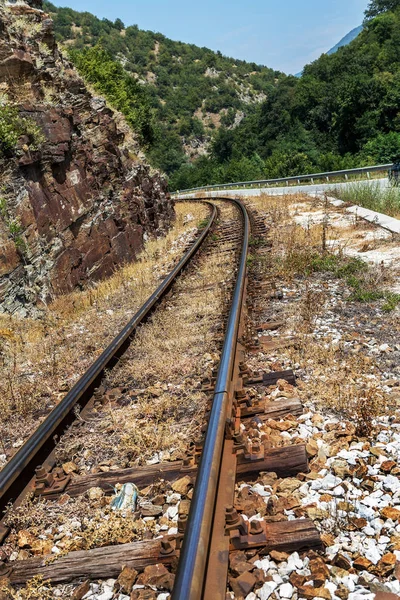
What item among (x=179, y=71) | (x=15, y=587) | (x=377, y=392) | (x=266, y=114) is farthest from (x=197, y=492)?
(x=179, y=71)

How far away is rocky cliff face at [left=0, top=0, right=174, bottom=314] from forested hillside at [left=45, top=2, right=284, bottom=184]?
87.9 metres

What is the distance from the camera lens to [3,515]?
341 cm

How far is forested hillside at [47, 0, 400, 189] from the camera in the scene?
149ft

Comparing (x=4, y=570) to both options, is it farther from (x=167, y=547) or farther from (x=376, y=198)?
(x=376, y=198)

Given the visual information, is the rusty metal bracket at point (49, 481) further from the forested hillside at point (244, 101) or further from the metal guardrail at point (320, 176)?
the forested hillside at point (244, 101)

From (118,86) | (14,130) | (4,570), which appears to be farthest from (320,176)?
(4,570)

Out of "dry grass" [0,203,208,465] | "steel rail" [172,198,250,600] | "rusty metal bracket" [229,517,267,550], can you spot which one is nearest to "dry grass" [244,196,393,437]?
Answer: "steel rail" [172,198,250,600]

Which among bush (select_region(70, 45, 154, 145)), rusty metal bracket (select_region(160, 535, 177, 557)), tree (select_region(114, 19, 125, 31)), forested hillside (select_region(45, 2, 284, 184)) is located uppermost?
tree (select_region(114, 19, 125, 31))

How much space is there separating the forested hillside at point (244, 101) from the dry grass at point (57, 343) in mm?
18971

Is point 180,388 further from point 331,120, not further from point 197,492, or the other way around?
point 331,120

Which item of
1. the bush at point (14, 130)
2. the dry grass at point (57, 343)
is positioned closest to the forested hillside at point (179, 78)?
the bush at point (14, 130)

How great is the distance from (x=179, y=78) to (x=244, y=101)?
2159cm

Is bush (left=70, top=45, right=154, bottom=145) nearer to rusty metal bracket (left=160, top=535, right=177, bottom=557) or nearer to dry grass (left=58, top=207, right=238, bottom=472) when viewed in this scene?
dry grass (left=58, top=207, right=238, bottom=472)

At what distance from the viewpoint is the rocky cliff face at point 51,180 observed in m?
8.92
